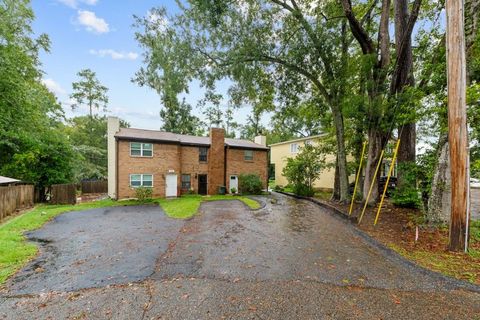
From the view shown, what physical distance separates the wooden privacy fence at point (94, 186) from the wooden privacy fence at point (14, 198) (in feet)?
29.1

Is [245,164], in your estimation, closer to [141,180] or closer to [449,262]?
[141,180]

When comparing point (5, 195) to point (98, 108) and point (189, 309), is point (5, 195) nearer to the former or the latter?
point (189, 309)

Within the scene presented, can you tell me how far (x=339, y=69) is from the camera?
41.4ft

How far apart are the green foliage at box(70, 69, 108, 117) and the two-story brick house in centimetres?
1683

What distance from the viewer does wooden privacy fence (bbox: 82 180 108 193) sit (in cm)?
2372

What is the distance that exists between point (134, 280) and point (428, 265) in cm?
672

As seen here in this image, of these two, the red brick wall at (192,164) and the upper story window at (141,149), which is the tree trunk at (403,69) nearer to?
the red brick wall at (192,164)

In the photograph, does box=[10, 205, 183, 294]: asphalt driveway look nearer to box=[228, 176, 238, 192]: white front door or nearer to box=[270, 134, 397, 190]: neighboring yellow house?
box=[228, 176, 238, 192]: white front door

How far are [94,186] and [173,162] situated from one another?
12072 millimetres

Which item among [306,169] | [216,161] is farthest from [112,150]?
[306,169]

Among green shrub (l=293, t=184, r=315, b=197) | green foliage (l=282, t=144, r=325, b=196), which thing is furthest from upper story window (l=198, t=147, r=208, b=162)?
green shrub (l=293, t=184, r=315, b=197)

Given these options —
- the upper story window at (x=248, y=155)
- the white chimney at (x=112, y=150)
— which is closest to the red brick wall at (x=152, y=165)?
the white chimney at (x=112, y=150)

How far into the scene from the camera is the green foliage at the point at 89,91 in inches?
1190

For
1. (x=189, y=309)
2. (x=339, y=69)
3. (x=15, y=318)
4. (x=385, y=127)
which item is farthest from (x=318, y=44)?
(x=15, y=318)
